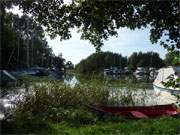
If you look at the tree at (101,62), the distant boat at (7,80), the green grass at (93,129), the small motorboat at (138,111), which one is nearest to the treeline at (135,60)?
the tree at (101,62)

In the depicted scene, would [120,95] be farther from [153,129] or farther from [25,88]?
[153,129]

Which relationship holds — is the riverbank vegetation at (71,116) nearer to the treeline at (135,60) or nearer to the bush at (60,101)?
the bush at (60,101)

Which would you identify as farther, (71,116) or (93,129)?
(71,116)

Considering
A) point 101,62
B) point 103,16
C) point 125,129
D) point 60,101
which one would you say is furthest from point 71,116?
point 101,62

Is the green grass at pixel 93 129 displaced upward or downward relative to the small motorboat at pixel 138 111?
downward

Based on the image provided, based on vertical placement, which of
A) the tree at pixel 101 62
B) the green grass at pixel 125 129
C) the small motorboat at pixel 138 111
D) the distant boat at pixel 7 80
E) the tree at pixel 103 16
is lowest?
the green grass at pixel 125 129

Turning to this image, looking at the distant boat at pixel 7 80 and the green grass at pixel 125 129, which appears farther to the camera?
the distant boat at pixel 7 80

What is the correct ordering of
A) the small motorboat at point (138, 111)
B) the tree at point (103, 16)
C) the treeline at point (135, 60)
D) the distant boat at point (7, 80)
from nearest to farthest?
1. the tree at point (103, 16)
2. the small motorboat at point (138, 111)
3. the distant boat at point (7, 80)
4. the treeline at point (135, 60)

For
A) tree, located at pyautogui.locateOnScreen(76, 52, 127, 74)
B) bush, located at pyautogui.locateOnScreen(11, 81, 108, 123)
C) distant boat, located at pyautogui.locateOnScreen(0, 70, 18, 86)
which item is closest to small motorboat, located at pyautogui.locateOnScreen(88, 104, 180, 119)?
bush, located at pyautogui.locateOnScreen(11, 81, 108, 123)

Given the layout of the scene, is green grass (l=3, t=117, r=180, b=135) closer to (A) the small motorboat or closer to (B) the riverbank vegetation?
(B) the riverbank vegetation

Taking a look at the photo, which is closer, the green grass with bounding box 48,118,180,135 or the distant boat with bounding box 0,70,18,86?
the green grass with bounding box 48,118,180,135

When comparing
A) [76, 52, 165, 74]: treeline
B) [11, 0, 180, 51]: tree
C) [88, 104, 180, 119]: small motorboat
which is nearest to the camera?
[11, 0, 180, 51]: tree

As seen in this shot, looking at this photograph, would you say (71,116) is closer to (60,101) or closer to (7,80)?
(60,101)

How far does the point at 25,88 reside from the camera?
14422 millimetres
